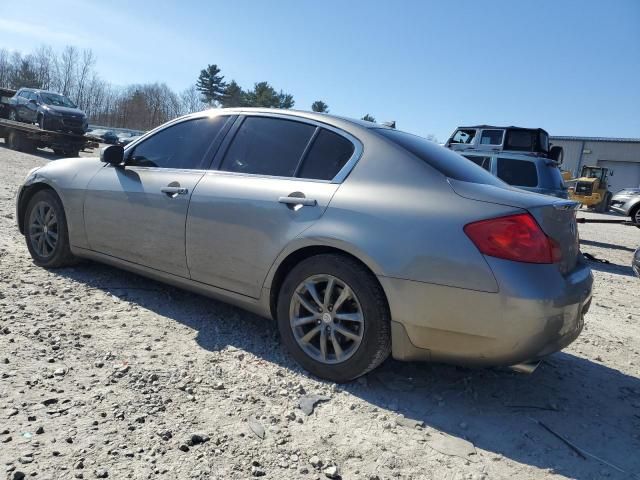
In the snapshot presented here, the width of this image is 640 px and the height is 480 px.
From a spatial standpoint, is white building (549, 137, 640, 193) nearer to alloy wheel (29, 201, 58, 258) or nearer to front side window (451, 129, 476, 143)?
front side window (451, 129, 476, 143)

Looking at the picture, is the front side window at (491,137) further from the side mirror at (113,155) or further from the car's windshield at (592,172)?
the car's windshield at (592,172)

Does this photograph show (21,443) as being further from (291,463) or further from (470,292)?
(470,292)

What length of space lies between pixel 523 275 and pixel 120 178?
3187 mm

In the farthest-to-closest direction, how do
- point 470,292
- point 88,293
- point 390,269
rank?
point 88,293 → point 390,269 → point 470,292

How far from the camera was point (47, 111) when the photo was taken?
2006 centimetres

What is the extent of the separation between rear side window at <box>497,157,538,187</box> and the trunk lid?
24.8ft

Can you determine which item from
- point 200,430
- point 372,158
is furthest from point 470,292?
point 200,430

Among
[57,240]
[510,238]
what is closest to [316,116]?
[510,238]

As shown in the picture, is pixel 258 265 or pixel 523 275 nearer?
pixel 523 275

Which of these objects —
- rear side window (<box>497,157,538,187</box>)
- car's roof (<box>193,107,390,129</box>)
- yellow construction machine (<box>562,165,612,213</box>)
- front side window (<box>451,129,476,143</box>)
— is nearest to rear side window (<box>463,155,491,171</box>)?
rear side window (<box>497,157,538,187</box>)

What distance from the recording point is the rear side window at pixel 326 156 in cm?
310

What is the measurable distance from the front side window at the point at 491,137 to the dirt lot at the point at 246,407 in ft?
33.1

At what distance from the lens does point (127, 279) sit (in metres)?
4.48

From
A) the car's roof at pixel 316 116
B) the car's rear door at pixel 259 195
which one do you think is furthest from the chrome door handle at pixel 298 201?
the car's roof at pixel 316 116
